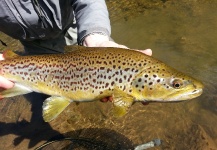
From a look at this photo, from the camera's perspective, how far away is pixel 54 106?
9.87 feet

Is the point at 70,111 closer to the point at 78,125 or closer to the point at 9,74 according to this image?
the point at 78,125

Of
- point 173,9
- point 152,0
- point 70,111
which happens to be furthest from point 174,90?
point 152,0

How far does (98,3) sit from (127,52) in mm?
962

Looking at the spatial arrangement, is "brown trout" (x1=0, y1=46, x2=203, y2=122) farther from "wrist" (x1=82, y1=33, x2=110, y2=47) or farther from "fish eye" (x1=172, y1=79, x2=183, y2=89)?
"wrist" (x1=82, y1=33, x2=110, y2=47)

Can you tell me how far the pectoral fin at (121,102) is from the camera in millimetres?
2645

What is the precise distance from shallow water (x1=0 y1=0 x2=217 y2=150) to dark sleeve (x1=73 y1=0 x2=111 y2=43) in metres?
2.01

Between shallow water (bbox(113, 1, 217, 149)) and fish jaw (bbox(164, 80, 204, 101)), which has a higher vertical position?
fish jaw (bbox(164, 80, 204, 101))

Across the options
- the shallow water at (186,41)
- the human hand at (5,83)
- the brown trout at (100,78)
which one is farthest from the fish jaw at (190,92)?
A: the shallow water at (186,41)

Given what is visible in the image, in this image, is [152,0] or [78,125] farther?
[152,0]

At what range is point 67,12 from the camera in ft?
12.4

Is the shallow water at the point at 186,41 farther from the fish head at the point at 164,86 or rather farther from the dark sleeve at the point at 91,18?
the dark sleeve at the point at 91,18

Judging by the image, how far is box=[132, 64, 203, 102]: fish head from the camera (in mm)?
2586

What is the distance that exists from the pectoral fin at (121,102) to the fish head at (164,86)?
→ 8cm

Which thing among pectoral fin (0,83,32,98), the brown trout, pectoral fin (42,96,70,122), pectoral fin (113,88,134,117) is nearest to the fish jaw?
the brown trout
